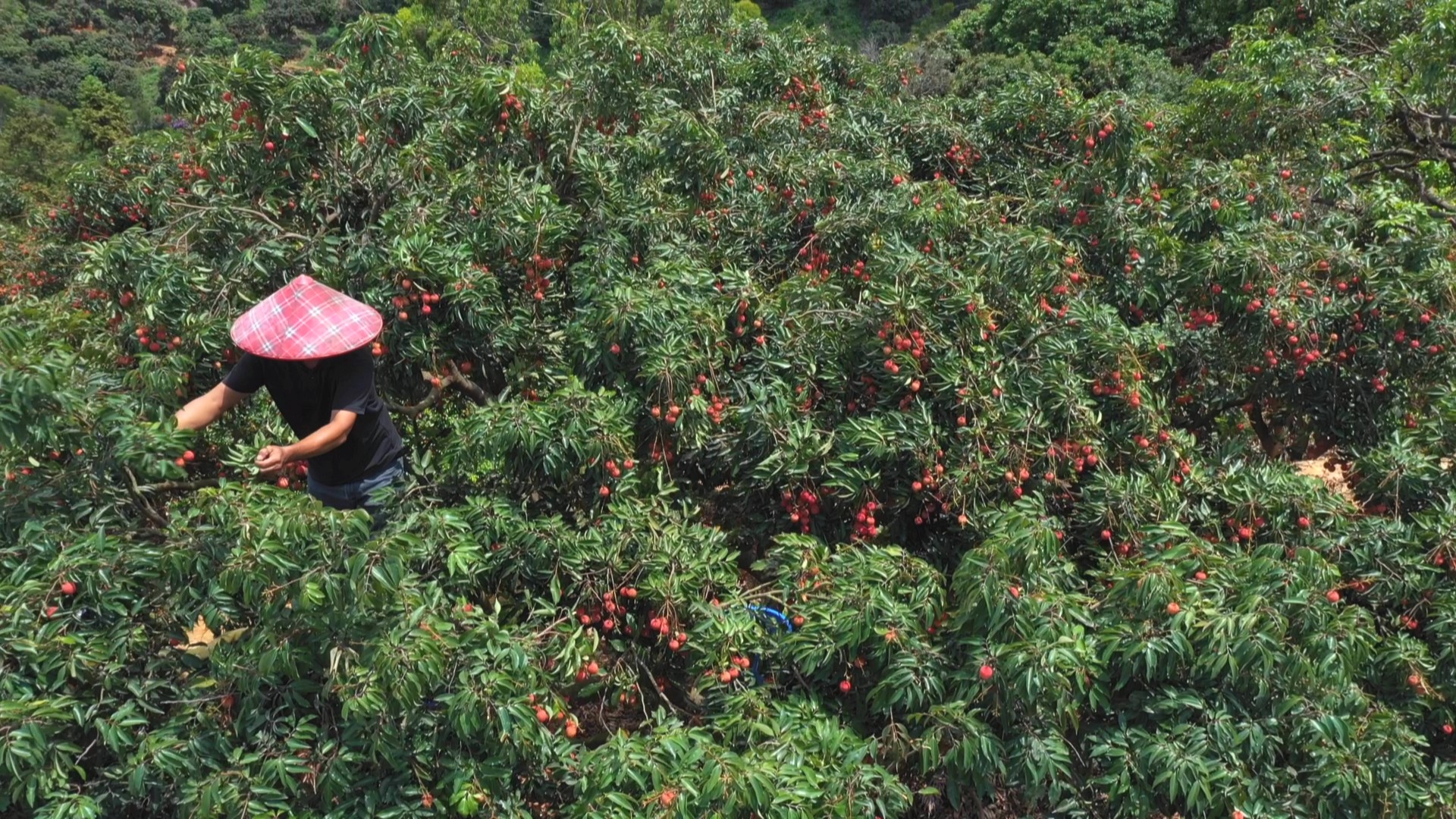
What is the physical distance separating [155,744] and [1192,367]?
4.42 meters

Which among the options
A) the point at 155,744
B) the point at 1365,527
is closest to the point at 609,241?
the point at 155,744

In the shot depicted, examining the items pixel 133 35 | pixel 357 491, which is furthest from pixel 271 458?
pixel 133 35

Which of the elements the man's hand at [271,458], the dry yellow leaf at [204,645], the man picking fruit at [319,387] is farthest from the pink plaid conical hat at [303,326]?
the dry yellow leaf at [204,645]

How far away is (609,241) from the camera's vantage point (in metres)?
4.25

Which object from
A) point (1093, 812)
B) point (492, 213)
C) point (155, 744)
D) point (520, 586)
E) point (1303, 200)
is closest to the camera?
point (155, 744)

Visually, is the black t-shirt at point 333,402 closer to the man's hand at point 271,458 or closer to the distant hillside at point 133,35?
the man's hand at point 271,458

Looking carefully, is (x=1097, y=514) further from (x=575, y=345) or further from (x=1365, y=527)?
(x=575, y=345)

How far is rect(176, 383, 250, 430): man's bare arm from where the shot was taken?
10.4 feet

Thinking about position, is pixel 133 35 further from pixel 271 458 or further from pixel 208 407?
pixel 271 458

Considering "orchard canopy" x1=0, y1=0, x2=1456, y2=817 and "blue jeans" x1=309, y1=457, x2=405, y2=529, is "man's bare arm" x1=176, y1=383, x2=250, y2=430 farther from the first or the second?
"blue jeans" x1=309, y1=457, x2=405, y2=529

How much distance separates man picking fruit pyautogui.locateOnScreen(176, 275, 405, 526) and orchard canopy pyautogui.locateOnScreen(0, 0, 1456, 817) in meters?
0.25

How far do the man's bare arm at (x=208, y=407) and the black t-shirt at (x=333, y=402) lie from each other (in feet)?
0.11

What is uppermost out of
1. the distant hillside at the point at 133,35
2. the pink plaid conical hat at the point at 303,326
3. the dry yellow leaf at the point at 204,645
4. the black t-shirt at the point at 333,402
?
the pink plaid conical hat at the point at 303,326

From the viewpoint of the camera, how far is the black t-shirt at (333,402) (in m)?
3.20
